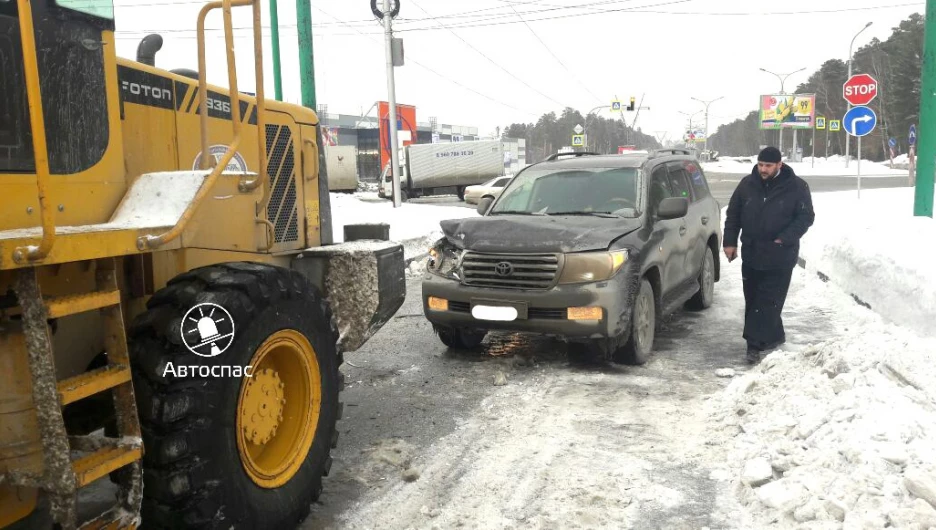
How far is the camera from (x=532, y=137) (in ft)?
354

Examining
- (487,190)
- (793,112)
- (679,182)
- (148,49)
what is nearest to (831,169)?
(793,112)

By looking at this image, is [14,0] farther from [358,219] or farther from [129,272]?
[358,219]

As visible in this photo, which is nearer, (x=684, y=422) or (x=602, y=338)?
(x=684, y=422)

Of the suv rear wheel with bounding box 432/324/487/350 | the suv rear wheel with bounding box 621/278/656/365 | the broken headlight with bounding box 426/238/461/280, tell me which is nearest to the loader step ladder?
the broken headlight with bounding box 426/238/461/280

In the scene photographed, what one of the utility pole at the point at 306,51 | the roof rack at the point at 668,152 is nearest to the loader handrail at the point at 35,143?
the roof rack at the point at 668,152

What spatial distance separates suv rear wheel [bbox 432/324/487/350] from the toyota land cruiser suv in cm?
1

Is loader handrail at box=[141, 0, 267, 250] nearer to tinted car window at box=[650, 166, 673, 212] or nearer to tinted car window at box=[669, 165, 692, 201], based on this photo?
tinted car window at box=[650, 166, 673, 212]

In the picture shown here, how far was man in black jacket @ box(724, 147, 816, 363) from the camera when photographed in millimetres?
6086

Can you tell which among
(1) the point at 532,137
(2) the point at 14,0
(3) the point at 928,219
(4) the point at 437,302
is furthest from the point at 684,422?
(1) the point at 532,137

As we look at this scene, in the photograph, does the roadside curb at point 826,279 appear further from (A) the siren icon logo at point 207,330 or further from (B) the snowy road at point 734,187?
(B) the snowy road at point 734,187

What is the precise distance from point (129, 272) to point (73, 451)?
2.87 feet

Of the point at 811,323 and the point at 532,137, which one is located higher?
the point at 532,137

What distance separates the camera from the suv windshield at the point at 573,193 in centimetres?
664

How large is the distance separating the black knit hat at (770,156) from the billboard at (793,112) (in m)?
67.7
